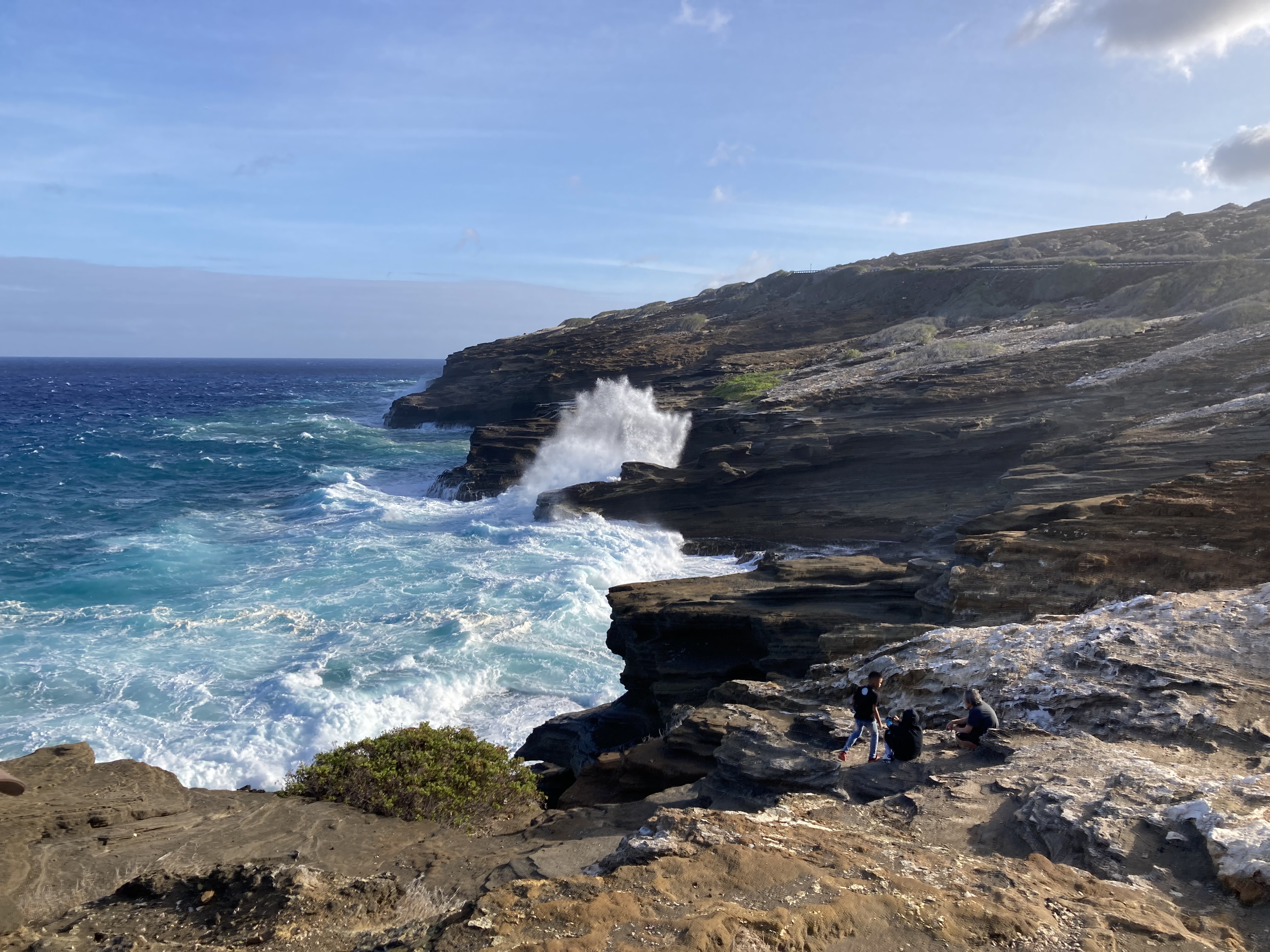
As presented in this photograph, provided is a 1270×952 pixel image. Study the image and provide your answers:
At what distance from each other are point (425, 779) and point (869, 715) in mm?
4735

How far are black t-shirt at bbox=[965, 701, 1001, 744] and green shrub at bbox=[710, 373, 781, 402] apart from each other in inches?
1027

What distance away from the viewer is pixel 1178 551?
36.6 feet

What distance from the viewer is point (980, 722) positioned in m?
8.27

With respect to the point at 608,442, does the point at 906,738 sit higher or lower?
lower

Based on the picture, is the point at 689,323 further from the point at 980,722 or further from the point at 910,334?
the point at 980,722

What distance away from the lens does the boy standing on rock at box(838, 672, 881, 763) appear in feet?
27.1

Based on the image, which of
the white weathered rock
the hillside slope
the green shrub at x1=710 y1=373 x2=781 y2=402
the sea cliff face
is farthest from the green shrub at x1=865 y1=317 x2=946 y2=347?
the white weathered rock

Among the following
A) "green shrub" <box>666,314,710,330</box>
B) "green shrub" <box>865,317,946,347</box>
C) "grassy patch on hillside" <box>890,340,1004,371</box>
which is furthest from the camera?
"green shrub" <box>666,314,710,330</box>

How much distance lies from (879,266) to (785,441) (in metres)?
49.9

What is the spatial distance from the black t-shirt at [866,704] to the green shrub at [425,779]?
3.91m

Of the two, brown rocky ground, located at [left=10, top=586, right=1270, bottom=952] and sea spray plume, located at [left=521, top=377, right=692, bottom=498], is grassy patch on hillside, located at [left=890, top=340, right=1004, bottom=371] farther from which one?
brown rocky ground, located at [left=10, top=586, right=1270, bottom=952]

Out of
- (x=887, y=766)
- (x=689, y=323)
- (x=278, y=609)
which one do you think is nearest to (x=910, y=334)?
(x=689, y=323)

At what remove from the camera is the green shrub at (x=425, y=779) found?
8.54 meters

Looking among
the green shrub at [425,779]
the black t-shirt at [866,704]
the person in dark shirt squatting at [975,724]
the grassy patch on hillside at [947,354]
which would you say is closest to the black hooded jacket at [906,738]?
the black t-shirt at [866,704]
